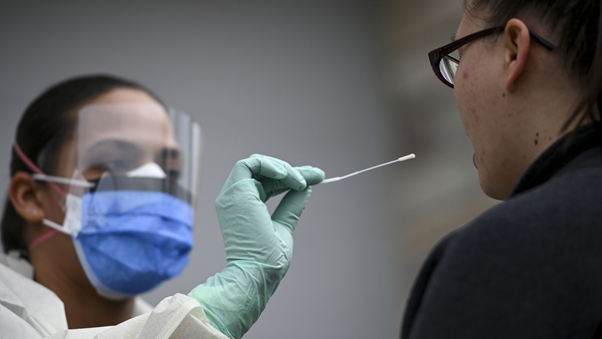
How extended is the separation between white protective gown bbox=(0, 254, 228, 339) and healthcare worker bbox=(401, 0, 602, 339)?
0.45 metres

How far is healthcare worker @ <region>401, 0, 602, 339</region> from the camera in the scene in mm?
672

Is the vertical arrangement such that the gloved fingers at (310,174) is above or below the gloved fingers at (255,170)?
below

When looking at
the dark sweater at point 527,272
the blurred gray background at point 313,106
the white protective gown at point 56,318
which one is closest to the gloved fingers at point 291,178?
the white protective gown at point 56,318

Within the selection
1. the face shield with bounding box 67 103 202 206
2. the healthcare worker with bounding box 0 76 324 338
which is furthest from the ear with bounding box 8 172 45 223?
the face shield with bounding box 67 103 202 206

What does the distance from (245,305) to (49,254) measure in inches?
42.2

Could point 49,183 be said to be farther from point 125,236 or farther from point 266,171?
point 266,171

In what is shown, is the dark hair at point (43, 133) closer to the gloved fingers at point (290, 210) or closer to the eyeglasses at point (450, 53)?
the gloved fingers at point (290, 210)

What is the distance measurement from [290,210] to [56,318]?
26.9 inches

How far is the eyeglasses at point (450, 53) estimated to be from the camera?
90cm

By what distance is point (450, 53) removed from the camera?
1082 millimetres

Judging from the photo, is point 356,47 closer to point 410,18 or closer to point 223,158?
point 410,18

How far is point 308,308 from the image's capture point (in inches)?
139

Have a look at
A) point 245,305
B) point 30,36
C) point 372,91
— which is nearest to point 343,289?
point 372,91

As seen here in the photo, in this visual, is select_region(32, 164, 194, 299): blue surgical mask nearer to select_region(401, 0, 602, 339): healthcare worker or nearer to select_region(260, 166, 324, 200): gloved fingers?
select_region(260, 166, 324, 200): gloved fingers
